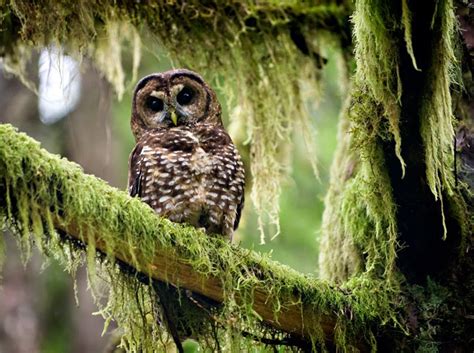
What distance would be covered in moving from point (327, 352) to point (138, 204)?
957 mm

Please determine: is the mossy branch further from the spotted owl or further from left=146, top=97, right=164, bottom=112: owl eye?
left=146, top=97, right=164, bottom=112: owl eye

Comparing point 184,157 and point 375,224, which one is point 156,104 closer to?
point 184,157

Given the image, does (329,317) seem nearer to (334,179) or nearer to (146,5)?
(334,179)

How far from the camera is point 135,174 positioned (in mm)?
3801

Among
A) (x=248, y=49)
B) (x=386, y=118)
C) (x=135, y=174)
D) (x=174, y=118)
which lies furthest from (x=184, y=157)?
(x=248, y=49)

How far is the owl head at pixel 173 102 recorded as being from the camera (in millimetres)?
4203

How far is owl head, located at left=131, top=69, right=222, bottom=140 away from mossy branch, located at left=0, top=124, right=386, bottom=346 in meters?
1.19

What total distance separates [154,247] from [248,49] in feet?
7.62

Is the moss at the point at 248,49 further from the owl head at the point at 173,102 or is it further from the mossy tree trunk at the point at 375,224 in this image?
the mossy tree trunk at the point at 375,224

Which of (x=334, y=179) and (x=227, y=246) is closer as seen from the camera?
(x=227, y=246)

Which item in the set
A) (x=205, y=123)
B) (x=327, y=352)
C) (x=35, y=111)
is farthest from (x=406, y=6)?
(x=35, y=111)

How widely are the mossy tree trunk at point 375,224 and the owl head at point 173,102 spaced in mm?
1047

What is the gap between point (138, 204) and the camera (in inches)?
112

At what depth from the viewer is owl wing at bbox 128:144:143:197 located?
3754 mm
